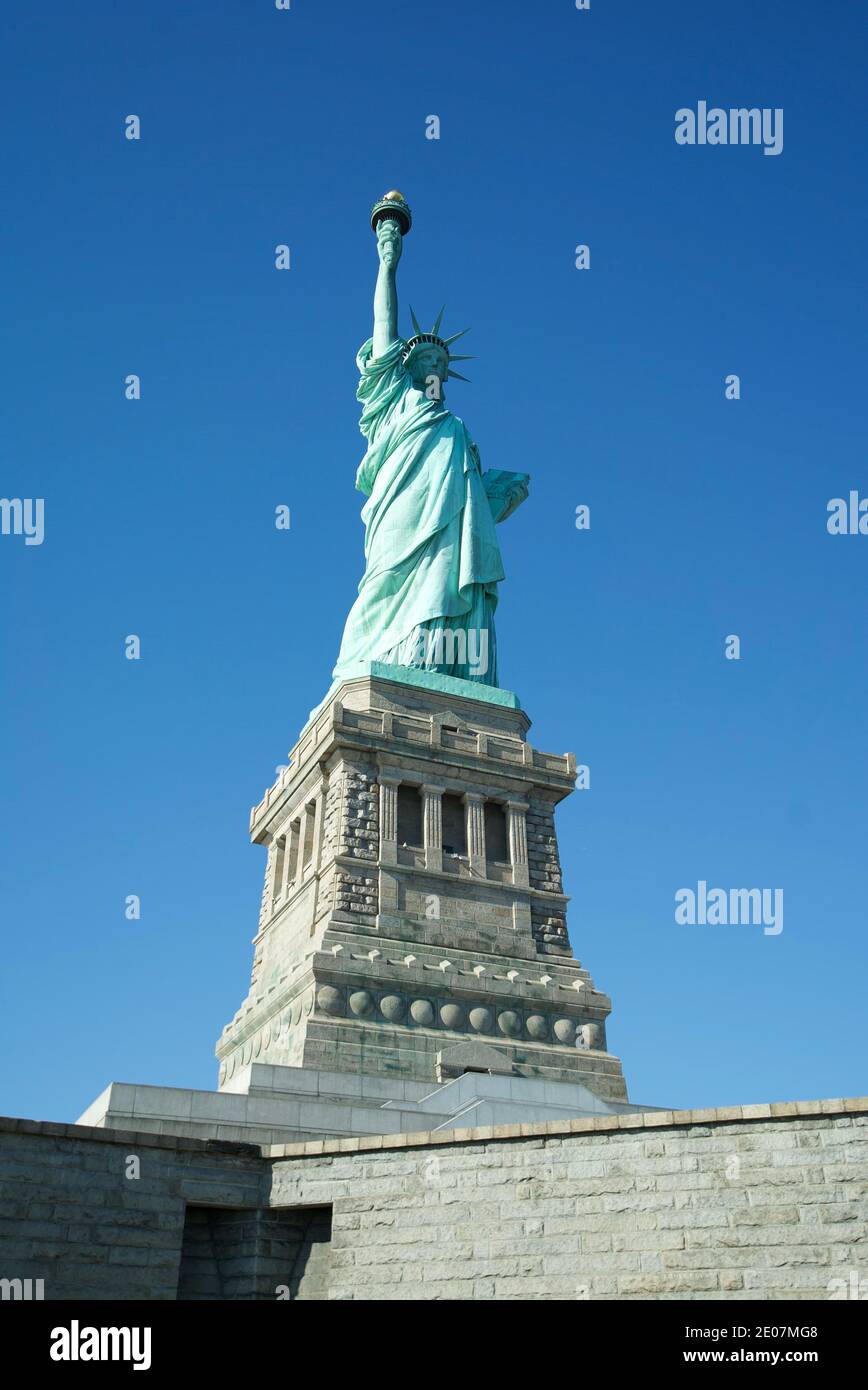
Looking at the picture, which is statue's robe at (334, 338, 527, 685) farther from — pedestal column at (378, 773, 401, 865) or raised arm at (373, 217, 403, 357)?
pedestal column at (378, 773, 401, 865)

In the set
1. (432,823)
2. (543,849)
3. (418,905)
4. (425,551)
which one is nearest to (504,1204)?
(418,905)

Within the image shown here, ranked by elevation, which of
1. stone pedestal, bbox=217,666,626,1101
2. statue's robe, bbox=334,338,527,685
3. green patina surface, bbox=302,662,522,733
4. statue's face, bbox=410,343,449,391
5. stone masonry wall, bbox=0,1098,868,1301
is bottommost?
stone masonry wall, bbox=0,1098,868,1301

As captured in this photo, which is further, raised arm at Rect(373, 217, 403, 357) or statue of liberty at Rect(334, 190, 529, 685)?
raised arm at Rect(373, 217, 403, 357)

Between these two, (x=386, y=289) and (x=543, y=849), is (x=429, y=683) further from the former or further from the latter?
(x=386, y=289)

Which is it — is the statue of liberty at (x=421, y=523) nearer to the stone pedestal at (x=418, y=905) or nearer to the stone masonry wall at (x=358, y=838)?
the stone pedestal at (x=418, y=905)

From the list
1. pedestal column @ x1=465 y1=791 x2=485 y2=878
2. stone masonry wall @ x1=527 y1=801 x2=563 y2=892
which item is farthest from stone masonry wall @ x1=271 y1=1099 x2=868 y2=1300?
stone masonry wall @ x1=527 y1=801 x2=563 y2=892
